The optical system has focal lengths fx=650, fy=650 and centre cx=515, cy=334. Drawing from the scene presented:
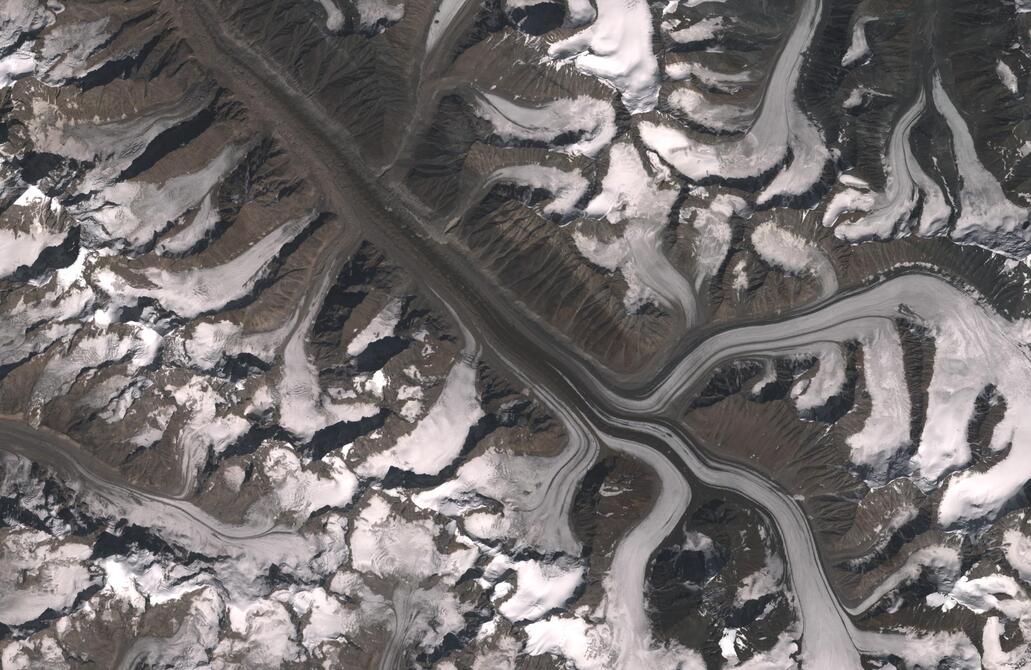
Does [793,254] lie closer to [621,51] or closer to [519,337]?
[621,51]

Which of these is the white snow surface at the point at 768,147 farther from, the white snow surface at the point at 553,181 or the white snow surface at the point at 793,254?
the white snow surface at the point at 553,181

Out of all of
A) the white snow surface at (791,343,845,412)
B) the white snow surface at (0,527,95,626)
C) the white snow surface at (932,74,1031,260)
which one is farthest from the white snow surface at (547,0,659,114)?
the white snow surface at (0,527,95,626)

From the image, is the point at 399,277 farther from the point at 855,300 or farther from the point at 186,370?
the point at 855,300

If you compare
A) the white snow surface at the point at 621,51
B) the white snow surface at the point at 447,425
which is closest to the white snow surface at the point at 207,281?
the white snow surface at the point at 447,425

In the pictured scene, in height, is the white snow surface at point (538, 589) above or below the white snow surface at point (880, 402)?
below

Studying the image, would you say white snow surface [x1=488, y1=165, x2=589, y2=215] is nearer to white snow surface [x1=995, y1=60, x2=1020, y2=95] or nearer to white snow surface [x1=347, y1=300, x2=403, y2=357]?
white snow surface [x1=347, y1=300, x2=403, y2=357]

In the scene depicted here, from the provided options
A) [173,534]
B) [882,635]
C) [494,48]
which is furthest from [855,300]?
[173,534]

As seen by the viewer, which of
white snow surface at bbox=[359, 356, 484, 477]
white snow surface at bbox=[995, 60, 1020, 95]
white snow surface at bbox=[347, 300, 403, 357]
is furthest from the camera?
white snow surface at bbox=[995, 60, 1020, 95]

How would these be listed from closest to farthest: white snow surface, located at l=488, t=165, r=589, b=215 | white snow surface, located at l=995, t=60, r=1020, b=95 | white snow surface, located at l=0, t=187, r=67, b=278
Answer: white snow surface, located at l=488, t=165, r=589, b=215 < white snow surface, located at l=995, t=60, r=1020, b=95 < white snow surface, located at l=0, t=187, r=67, b=278
